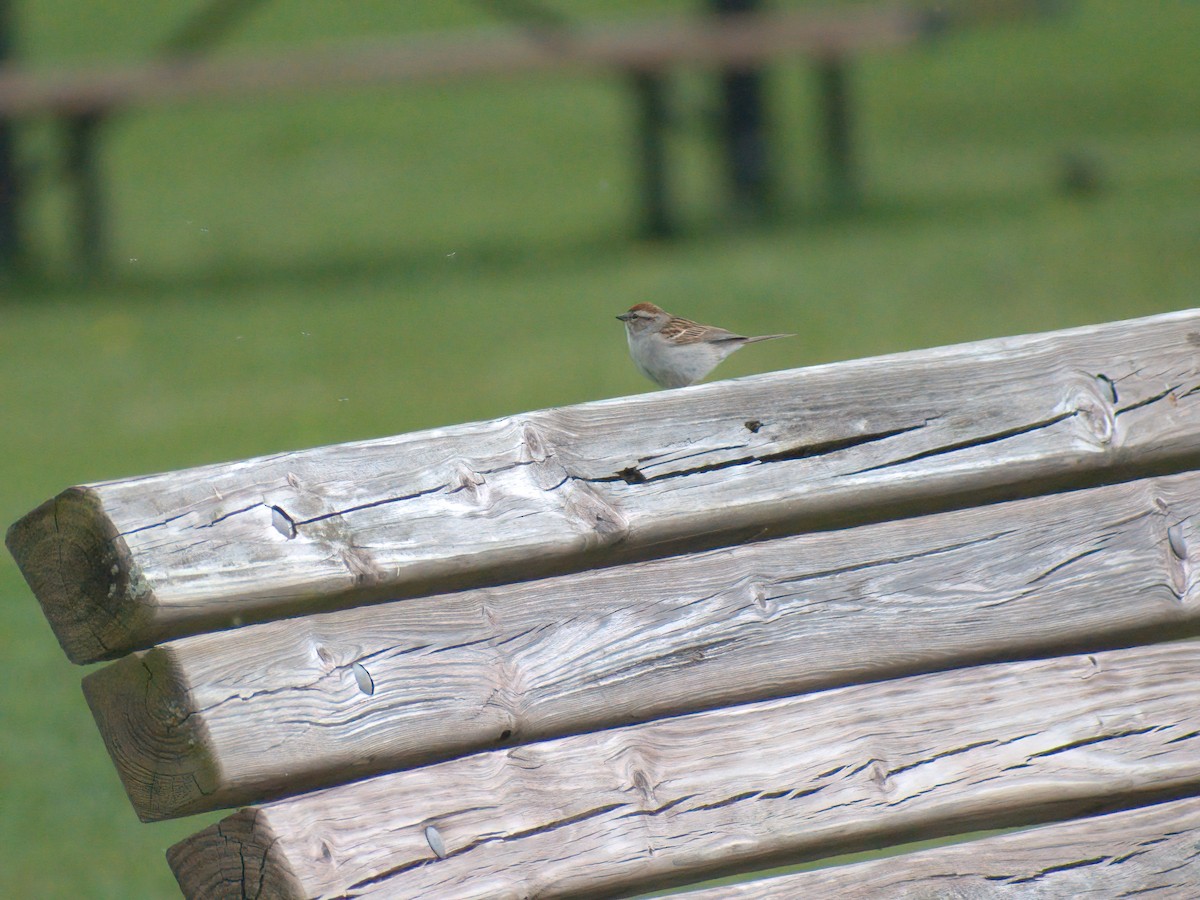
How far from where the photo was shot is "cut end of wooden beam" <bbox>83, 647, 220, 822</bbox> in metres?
2.43

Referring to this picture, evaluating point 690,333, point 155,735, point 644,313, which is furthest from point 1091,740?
point 644,313

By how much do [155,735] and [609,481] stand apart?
2.93 feet

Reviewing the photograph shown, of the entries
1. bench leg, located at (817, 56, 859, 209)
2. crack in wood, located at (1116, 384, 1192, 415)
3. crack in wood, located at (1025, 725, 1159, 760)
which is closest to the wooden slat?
bench leg, located at (817, 56, 859, 209)

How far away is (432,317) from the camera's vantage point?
15.7 meters

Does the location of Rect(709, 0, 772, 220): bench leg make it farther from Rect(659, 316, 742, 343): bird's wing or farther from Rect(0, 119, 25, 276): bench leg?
Rect(659, 316, 742, 343): bird's wing

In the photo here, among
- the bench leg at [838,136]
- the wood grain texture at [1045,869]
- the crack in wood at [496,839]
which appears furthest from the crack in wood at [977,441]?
the bench leg at [838,136]

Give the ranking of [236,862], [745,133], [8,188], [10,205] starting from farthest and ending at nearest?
[745,133] < [10,205] < [8,188] < [236,862]

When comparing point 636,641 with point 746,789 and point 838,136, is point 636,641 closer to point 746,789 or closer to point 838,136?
point 746,789

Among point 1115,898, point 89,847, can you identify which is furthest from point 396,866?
point 89,847

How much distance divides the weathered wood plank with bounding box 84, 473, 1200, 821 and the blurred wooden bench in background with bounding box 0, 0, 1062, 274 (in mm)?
14268

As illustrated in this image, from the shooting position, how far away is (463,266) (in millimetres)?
17703

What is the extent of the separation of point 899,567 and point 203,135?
26045 millimetres

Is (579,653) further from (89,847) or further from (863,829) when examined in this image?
(89,847)

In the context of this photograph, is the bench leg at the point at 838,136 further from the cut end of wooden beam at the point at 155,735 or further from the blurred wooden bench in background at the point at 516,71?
the cut end of wooden beam at the point at 155,735
